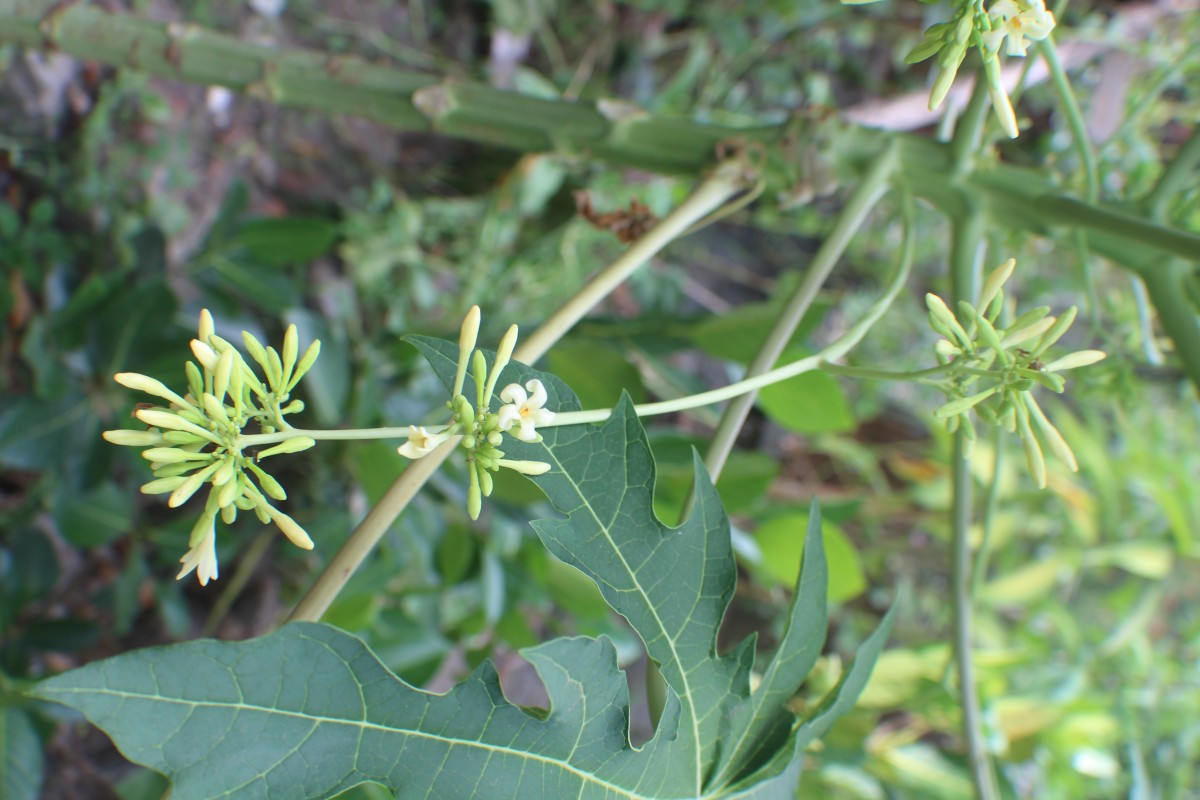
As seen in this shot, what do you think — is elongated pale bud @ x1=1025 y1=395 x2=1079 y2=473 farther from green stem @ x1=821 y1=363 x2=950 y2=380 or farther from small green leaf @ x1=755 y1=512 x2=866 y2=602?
small green leaf @ x1=755 y1=512 x2=866 y2=602

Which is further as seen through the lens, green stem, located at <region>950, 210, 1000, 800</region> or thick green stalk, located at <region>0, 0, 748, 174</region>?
thick green stalk, located at <region>0, 0, 748, 174</region>

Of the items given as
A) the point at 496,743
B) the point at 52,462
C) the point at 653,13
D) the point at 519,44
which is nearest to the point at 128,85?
the point at 52,462

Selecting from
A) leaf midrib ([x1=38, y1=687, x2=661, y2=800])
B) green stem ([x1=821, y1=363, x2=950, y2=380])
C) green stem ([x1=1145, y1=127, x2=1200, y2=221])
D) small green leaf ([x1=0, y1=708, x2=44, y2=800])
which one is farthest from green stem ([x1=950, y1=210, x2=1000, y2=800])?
small green leaf ([x1=0, y1=708, x2=44, y2=800])

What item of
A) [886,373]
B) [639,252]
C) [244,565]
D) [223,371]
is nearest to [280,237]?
[244,565]

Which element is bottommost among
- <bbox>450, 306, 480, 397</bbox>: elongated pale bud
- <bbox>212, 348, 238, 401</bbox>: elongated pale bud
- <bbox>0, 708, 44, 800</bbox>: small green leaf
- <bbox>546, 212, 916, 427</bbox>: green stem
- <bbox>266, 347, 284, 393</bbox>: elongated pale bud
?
<bbox>0, 708, 44, 800</bbox>: small green leaf

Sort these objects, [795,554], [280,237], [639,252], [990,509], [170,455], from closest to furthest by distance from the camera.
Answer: [170,455]
[639,252]
[990,509]
[280,237]
[795,554]

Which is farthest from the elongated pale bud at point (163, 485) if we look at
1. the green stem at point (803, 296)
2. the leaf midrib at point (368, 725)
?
the green stem at point (803, 296)

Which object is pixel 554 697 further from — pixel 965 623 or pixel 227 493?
pixel 965 623

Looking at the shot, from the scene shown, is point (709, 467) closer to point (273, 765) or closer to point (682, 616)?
point (682, 616)
